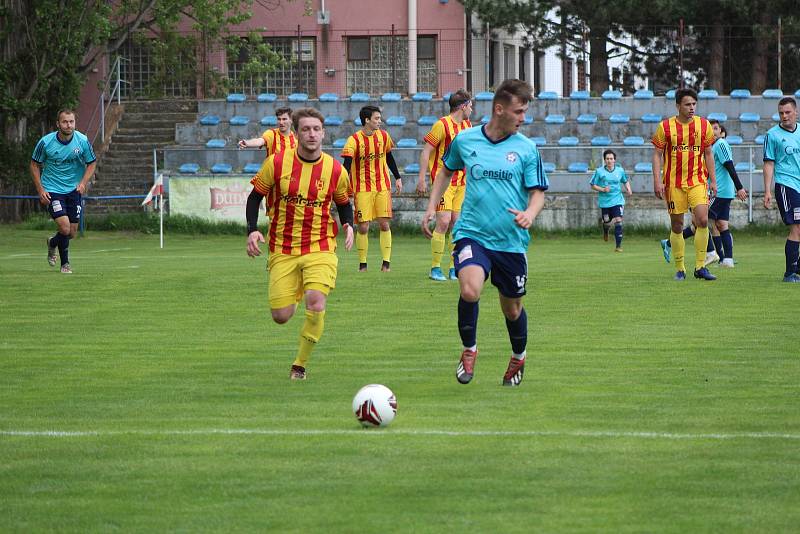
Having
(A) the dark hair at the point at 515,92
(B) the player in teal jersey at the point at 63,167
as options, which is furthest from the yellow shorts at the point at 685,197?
(A) the dark hair at the point at 515,92

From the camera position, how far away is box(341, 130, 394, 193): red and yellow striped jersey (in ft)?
59.7

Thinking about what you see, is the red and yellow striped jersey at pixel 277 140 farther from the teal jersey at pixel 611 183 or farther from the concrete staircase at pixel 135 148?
the concrete staircase at pixel 135 148

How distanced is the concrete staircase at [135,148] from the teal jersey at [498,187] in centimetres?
2446

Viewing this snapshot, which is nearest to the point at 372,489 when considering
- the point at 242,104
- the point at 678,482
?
the point at 678,482

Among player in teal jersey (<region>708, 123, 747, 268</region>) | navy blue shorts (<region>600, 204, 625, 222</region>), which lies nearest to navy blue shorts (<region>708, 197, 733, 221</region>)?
player in teal jersey (<region>708, 123, 747, 268</region>)

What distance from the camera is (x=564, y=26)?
121ft

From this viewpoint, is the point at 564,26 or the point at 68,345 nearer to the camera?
the point at 68,345

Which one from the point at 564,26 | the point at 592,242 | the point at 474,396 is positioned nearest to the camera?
the point at 474,396

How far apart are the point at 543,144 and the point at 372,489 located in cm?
2658

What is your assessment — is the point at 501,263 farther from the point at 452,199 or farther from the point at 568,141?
the point at 568,141

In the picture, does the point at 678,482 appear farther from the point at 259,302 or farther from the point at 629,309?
the point at 259,302

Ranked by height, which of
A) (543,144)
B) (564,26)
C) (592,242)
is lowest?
(592,242)

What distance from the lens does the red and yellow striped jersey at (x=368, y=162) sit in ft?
59.7

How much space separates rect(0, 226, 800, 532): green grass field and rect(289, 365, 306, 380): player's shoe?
0.11m
